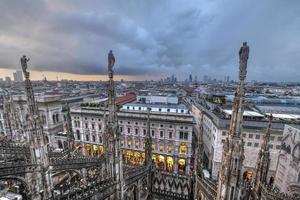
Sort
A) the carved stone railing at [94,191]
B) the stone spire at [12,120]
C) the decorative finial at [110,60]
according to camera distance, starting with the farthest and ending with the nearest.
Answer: the stone spire at [12,120]
the decorative finial at [110,60]
the carved stone railing at [94,191]

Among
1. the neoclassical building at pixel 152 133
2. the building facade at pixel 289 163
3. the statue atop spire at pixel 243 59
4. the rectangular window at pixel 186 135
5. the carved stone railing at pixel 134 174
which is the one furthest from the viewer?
the neoclassical building at pixel 152 133

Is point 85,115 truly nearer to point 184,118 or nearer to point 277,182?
point 184,118

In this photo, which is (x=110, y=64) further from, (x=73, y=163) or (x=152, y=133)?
(x=152, y=133)

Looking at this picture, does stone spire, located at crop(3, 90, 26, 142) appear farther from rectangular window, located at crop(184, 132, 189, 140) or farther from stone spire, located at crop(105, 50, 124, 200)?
rectangular window, located at crop(184, 132, 189, 140)

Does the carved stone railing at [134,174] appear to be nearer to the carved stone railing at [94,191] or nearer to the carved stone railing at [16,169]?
the carved stone railing at [94,191]

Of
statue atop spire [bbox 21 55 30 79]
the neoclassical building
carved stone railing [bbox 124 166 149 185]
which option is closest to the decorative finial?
statue atop spire [bbox 21 55 30 79]

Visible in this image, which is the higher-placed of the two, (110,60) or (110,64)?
(110,60)

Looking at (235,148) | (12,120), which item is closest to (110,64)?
(235,148)

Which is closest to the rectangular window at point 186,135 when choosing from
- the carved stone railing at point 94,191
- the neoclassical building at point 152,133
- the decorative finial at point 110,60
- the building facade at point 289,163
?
the neoclassical building at point 152,133
